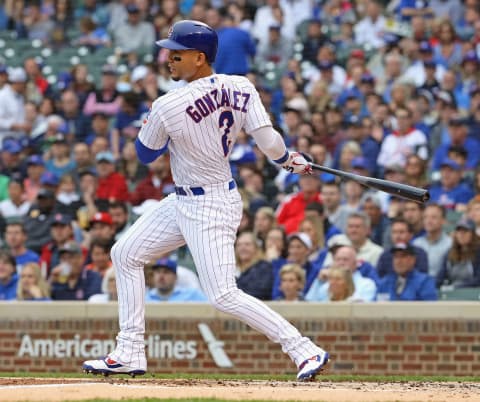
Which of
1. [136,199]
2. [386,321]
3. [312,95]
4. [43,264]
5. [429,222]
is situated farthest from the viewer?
[312,95]

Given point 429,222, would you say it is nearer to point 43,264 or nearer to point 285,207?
point 285,207

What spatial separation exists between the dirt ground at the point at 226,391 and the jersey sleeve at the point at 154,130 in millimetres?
1245

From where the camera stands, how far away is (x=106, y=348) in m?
10.2

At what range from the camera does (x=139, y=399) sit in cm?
601

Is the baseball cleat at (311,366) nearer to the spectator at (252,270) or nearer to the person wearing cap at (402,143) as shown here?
the spectator at (252,270)

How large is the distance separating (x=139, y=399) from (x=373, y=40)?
10549 millimetres

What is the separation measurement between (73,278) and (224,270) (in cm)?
467

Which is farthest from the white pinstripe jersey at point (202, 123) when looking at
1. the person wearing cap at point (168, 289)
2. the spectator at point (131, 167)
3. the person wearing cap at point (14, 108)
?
the person wearing cap at point (14, 108)

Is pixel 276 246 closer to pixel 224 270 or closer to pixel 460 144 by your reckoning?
pixel 460 144

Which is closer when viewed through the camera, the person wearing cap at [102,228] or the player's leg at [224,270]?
the player's leg at [224,270]

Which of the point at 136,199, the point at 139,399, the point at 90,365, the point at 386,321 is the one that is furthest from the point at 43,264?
the point at 139,399

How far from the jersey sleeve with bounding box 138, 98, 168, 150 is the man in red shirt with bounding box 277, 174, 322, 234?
5.32m

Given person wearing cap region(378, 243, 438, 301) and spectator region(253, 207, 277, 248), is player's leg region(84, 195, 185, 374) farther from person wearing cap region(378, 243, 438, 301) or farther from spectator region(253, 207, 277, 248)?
spectator region(253, 207, 277, 248)

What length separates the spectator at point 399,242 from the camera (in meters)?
10.4
